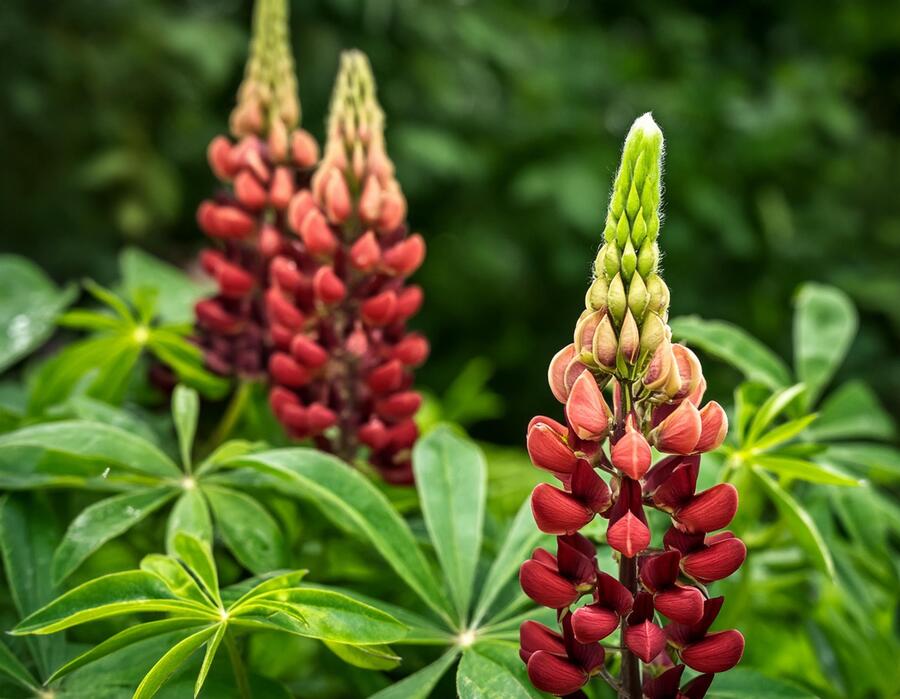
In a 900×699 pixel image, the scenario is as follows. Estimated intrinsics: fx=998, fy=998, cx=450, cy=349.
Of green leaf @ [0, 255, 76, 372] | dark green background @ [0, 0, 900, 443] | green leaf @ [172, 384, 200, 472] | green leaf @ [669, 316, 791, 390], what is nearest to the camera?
green leaf @ [172, 384, 200, 472]

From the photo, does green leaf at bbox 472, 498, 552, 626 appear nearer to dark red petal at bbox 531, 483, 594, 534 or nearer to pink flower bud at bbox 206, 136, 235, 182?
dark red petal at bbox 531, 483, 594, 534

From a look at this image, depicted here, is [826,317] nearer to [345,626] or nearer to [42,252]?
[345,626]

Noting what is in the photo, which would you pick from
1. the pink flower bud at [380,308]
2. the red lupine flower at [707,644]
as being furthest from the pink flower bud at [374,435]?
the red lupine flower at [707,644]

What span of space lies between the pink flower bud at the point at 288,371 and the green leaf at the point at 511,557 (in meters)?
0.28

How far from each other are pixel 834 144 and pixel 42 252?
8.37 ft

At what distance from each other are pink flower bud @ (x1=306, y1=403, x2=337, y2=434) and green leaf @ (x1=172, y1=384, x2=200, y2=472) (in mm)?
124

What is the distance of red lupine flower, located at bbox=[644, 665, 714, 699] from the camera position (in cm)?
76

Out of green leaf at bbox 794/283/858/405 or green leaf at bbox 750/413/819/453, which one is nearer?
green leaf at bbox 750/413/819/453

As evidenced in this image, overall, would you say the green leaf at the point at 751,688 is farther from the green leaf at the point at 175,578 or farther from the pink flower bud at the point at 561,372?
the green leaf at the point at 175,578

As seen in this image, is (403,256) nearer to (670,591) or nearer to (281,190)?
(281,190)

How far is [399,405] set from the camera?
1111 mm

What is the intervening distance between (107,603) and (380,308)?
0.43m

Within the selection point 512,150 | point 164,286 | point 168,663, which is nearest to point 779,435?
point 168,663

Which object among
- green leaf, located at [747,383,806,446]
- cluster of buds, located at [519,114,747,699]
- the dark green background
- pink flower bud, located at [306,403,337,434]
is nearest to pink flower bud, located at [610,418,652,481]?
cluster of buds, located at [519,114,747,699]
